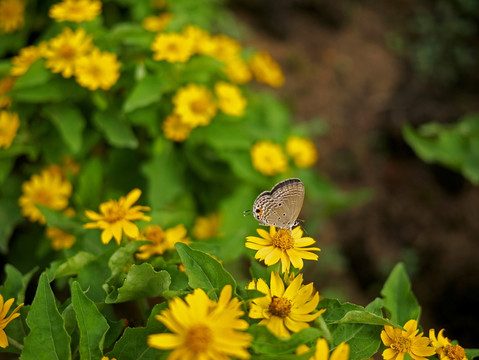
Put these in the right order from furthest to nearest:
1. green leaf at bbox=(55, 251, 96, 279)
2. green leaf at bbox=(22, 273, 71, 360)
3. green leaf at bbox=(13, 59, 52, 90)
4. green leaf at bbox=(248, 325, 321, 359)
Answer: green leaf at bbox=(13, 59, 52, 90), green leaf at bbox=(55, 251, 96, 279), green leaf at bbox=(22, 273, 71, 360), green leaf at bbox=(248, 325, 321, 359)

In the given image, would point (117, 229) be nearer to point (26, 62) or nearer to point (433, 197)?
point (26, 62)

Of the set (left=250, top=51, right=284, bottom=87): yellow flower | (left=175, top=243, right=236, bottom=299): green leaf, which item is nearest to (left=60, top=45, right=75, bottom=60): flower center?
(left=250, top=51, right=284, bottom=87): yellow flower

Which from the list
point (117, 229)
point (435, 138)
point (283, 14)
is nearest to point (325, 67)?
point (283, 14)

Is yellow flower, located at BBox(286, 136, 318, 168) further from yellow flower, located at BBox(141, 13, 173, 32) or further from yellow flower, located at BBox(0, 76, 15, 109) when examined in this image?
yellow flower, located at BBox(0, 76, 15, 109)

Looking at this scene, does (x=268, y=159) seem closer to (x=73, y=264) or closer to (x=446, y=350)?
(x=73, y=264)

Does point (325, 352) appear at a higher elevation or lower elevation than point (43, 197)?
higher

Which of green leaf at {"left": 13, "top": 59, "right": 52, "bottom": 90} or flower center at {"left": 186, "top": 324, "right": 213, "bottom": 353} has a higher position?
flower center at {"left": 186, "top": 324, "right": 213, "bottom": 353}

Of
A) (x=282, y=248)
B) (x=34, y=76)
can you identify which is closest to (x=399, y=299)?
(x=282, y=248)
